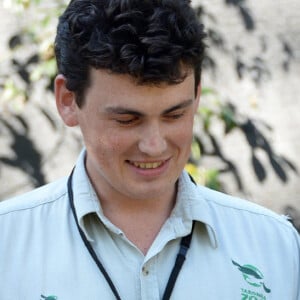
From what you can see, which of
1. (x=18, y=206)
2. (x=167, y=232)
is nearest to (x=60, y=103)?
(x=18, y=206)

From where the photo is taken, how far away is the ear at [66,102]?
2283 millimetres

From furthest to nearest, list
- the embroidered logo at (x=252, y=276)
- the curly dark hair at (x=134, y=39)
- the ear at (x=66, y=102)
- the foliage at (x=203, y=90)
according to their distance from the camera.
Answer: the foliage at (x=203, y=90), the ear at (x=66, y=102), the embroidered logo at (x=252, y=276), the curly dark hair at (x=134, y=39)

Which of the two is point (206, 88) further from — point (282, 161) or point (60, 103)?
point (60, 103)

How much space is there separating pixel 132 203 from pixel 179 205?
0.12 metres

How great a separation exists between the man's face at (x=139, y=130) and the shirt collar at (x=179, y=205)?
0.08 meters

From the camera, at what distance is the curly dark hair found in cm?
206

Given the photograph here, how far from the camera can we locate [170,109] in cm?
209

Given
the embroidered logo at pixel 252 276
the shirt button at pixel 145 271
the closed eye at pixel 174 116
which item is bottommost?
the embroidered logo at pixel 252 276

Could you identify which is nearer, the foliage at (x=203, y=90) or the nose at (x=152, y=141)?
the nose at (x=152, y=141)

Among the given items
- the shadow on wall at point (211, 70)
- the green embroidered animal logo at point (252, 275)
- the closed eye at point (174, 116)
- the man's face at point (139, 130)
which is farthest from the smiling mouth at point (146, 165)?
the shadow on wall at point (211, 70)

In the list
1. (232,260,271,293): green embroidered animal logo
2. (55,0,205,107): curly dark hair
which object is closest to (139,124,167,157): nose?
(55,0,205,107): curly dark hair

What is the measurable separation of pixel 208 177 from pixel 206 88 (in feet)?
1.49

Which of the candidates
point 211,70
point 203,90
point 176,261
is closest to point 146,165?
point 176,261

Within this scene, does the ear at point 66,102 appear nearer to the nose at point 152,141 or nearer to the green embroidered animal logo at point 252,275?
the nose at point 152,141
